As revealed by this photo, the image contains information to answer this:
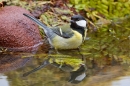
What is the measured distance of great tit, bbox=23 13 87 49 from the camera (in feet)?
20.2

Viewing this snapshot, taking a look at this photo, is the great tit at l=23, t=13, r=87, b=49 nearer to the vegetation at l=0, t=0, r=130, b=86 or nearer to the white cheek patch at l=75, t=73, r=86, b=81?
the vegetation at l=0, t=0, r=130, b=86

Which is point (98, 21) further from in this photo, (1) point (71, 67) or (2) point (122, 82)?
(2) point (122, 82)

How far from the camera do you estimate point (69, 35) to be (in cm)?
615

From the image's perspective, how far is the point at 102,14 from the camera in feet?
27.2

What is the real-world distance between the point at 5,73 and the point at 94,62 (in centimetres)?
123

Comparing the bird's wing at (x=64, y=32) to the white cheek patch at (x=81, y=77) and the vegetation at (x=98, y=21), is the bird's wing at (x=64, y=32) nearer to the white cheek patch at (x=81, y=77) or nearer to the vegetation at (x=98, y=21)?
the vegetation at (x=98, y=21)

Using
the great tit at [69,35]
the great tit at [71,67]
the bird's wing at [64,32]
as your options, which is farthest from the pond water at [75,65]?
the bird's wing at [64,32]

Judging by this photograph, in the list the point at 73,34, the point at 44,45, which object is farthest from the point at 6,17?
the point at 73,34

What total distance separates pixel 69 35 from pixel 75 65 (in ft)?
2.54

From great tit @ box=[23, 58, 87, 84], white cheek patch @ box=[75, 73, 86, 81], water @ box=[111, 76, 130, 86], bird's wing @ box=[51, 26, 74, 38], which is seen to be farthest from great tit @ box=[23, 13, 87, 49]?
water @ box=[111, 76, 130, 86]

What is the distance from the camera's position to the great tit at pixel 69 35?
6.14m

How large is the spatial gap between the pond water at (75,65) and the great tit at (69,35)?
0.12 metres

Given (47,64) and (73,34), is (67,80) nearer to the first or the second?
(47,64)

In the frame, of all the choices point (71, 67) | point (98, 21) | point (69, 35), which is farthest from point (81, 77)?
point (98, 21)
